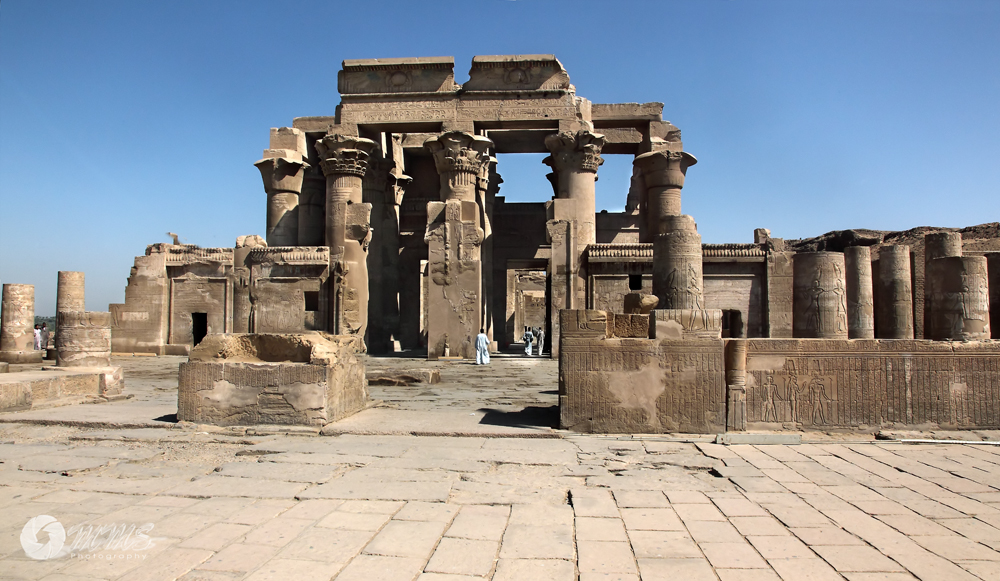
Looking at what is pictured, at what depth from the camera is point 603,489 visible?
407cm

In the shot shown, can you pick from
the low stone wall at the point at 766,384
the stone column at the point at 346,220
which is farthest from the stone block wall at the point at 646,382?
the stone column at the point at 346,220

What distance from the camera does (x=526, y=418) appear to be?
21.5ft

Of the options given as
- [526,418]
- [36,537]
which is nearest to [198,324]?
[526,418]

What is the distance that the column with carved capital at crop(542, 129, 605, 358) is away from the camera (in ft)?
51.2

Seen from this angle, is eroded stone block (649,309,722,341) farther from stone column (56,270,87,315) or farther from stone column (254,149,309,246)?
stone column (254,149,309,246)

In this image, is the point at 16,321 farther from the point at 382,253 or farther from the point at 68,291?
the point at 382,253

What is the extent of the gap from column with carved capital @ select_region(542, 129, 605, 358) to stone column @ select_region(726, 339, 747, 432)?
9539 millimetres

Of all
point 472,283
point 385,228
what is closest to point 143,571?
point 472,283

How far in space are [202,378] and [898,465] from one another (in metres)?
6.32

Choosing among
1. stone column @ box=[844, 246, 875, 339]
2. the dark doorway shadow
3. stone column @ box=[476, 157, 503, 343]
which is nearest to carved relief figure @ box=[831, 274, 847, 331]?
stone column @ box=[844, 246, 875, 339]

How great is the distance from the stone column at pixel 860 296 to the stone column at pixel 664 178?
6052mm

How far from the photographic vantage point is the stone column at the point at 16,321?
11203 millimetres

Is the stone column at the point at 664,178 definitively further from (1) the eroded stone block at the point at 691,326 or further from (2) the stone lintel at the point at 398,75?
(1) the eroded stone block at the point at 691,326

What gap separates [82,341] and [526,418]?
755 cm
